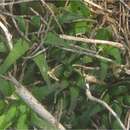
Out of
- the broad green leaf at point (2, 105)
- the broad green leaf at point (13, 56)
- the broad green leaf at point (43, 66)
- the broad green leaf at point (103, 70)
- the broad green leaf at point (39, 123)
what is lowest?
the broad green leaf at point (39, 123)

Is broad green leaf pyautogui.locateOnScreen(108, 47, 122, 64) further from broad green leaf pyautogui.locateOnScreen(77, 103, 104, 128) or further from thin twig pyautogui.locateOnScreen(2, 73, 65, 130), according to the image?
thin twig pyautogui.locateOnScreen(2, 73, 65, 130)

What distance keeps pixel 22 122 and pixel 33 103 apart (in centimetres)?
8

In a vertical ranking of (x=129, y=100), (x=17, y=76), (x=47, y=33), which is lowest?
(x=129, y=100)

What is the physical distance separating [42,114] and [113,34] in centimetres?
42

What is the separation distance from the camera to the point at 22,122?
1.32 m

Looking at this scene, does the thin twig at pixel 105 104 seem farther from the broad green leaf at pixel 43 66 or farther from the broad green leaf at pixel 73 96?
the broad green leaf at pixel 43 66

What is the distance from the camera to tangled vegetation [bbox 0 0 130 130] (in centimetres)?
133

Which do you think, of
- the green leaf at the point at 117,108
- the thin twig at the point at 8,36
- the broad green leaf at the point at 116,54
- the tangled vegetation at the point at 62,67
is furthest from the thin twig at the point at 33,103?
the broad green leaf at the point at 116,54

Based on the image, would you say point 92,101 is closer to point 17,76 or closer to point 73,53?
point 73,53

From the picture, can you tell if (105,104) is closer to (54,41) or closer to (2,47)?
(54,41)

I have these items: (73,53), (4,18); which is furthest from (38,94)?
(4,18)

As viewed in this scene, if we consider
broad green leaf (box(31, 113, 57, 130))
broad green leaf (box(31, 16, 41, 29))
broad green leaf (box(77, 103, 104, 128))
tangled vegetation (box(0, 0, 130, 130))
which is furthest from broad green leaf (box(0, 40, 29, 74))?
broad green leaf (box(77, 103, 104, 128))

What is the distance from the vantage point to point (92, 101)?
1.35m

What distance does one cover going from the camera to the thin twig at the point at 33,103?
133cm
